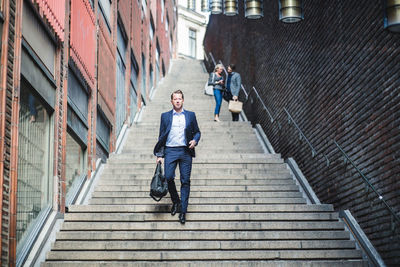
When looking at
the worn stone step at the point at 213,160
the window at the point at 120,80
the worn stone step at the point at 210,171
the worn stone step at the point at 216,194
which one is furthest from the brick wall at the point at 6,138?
the window at the point at 120,80

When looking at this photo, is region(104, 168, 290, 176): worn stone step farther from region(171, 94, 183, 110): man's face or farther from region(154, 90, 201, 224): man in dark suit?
region(171, 94, 183, 110): man's face

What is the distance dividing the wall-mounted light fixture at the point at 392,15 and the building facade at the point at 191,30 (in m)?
43.7

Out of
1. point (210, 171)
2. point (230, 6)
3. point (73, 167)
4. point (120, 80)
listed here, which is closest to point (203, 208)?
point (210, 171)

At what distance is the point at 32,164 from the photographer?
7773 millimetres

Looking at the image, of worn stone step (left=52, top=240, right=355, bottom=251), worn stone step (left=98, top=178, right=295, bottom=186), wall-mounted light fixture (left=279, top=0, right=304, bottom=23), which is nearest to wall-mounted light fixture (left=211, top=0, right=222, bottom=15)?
worn stone step (left=98, top=178, right=295, bottom=186)

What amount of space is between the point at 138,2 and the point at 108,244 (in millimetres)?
12548

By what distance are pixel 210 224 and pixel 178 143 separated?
3.99ft

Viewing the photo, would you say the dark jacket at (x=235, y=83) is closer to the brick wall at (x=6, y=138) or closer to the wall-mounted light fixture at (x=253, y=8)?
the wall-mounted light fixture at (x=253, y=8)

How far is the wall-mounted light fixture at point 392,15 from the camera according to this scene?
18.5 ft

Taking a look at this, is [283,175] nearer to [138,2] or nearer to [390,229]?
[390,229]

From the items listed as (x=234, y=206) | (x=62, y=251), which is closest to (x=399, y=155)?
(x=234, y=206)

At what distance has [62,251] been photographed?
804 cm

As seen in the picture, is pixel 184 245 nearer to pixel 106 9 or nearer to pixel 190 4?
pixel 106 9

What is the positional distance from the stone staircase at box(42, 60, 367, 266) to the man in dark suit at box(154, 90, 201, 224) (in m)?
0.56
